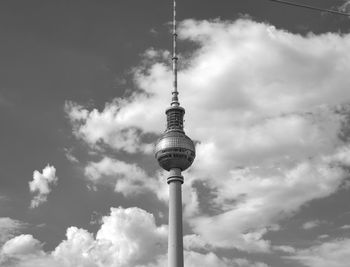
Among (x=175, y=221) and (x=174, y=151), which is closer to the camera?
(x=175, y=221)

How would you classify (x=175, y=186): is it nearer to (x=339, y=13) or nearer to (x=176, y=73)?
(x=176, y=73)

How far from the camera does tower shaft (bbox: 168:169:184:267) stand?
13375 centimetres

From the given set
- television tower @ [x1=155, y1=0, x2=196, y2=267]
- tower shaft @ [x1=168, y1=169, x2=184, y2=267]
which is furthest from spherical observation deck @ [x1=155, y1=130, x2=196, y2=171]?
tower shaft @ [x1=168, y1=169, x2=184, y2=267]

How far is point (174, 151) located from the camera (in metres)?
142

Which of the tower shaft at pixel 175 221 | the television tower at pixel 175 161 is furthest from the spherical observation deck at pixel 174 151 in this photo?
the tower shaft at pixel 175 221

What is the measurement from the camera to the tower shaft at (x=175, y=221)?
13375 cm

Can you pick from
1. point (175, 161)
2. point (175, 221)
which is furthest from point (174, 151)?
point (175, 221)

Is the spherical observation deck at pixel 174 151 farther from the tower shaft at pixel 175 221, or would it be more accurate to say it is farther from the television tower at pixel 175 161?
the tower shaft at pixel 175 221

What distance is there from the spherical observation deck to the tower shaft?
113 inches

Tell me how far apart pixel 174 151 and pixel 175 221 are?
19719 millimetres

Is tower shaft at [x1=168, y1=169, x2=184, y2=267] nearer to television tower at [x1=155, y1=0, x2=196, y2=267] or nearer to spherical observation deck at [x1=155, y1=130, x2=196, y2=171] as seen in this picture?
television tower at [x1=155, y1=0, x2=196, y2=267]

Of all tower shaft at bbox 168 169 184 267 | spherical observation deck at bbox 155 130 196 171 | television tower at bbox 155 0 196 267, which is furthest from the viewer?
spherical observation deck at bbox 155 130 196 171

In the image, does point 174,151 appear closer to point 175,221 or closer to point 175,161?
point 175,161

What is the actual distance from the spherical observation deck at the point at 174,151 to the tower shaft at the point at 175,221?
2875 millimetres
